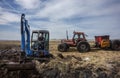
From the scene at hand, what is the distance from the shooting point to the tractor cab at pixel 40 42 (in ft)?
44.3

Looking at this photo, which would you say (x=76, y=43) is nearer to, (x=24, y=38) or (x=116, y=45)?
(x=116, y=45)

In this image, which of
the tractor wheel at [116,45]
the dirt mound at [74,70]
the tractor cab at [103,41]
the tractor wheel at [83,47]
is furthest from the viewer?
the tractor wheel at [116,45]

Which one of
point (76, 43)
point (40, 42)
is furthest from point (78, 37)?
point (40, 42)

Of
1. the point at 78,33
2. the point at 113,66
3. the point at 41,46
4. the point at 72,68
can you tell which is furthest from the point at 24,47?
the point at 78,33

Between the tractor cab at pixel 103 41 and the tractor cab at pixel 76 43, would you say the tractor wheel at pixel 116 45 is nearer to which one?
the tractor cab at pixel 103 41

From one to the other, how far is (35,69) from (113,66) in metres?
5.38

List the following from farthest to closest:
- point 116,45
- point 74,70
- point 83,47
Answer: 1. point 116,45
2. point 83,47
3. point 74,70

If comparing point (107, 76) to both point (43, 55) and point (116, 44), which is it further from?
point (116, 44)

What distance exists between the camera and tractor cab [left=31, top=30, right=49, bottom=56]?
1349 cm

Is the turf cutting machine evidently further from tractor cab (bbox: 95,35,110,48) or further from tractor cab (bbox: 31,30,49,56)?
tractor cab (bbox: 95,35,110,48)

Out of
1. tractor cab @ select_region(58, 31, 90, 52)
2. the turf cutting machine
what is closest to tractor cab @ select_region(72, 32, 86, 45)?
tractor cab @ select_region(58, 31, 90, 52)

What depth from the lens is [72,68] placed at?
1239 centimetres

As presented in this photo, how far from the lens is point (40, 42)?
44.2 ft

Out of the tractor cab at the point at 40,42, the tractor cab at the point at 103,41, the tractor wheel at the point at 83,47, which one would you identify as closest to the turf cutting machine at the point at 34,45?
the tractor cab at the point at 40,42
